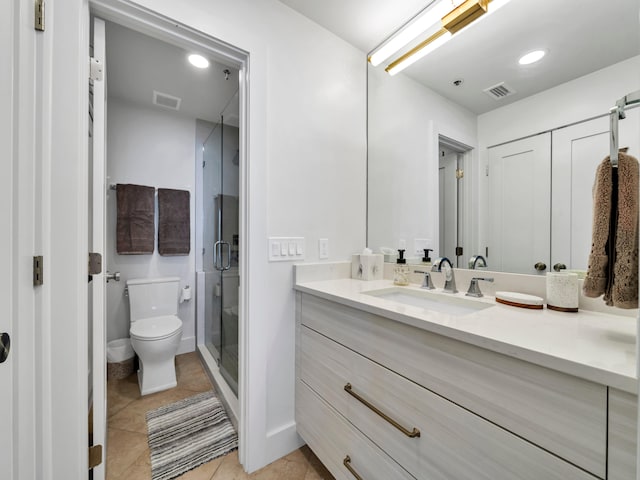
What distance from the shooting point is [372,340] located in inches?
36.6

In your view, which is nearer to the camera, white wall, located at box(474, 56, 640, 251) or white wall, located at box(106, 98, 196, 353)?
white wall, located at box(474, 56, 640, 251)

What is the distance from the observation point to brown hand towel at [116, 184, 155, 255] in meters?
2.24

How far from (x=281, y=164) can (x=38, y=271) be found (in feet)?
3.23

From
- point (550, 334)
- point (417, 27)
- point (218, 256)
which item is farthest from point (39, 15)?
point (550, 334)

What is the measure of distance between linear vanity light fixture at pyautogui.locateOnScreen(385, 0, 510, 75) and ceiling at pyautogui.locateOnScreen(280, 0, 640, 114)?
5 cm

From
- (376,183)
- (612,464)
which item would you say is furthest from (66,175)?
(612,464)

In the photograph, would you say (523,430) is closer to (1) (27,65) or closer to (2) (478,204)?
(2) (478,204)

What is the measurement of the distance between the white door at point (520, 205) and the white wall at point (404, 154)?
264 millimetres

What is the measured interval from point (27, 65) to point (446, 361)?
1.43 metres

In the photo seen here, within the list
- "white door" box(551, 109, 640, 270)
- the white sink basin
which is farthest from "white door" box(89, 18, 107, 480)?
"white door" box(551, 109, 640, 270)

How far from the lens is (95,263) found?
103 cm

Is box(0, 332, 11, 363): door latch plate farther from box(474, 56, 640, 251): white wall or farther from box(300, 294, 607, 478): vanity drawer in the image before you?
box(474, 56, 640, 251): white wall

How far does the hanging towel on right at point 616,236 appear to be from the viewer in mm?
600

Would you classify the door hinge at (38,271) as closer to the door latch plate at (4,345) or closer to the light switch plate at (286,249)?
the door latch plate at (4,345)
